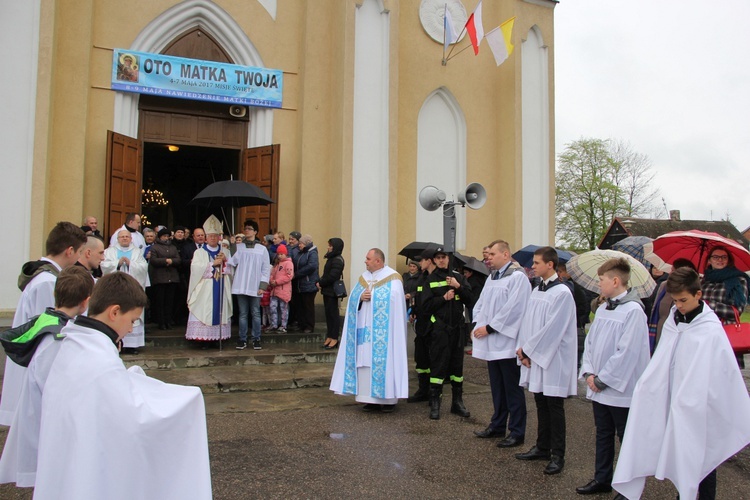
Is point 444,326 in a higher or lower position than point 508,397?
higher

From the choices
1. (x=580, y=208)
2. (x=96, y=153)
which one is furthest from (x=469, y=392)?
(x=580, y=208)

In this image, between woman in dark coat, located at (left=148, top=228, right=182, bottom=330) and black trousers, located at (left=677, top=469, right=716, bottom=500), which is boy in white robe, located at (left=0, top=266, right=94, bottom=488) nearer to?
black trousers, located at (left=677, top=469, right=716, bottom=500)

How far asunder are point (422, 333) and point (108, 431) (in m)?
5.02

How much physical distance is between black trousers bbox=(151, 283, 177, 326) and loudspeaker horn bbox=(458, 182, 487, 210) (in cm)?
520

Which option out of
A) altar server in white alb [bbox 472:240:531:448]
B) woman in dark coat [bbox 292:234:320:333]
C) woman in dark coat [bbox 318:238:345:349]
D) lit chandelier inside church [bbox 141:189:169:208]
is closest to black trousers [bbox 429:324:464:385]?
altar server in white alb [bbox 472:240:531:448]

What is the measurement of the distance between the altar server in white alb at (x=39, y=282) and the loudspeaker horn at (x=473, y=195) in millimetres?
5405

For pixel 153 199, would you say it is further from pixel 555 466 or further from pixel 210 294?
pixel 555 466

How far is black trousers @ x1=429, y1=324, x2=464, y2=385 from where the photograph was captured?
21.9ft


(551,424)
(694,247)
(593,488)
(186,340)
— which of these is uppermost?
(694,247)

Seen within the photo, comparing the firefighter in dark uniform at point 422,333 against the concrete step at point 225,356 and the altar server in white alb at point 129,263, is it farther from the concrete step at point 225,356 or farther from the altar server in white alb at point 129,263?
the altar server in white alb at point 129,263

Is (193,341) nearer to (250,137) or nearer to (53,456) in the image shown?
(250,137)

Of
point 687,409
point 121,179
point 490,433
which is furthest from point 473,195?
point 121,179

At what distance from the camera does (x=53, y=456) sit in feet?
7.54

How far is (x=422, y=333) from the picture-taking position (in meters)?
7.03
